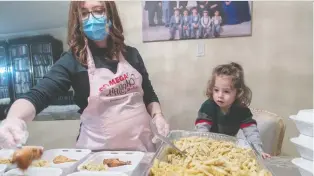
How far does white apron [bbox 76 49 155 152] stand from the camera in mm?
862

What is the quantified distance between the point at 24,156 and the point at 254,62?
834 mm

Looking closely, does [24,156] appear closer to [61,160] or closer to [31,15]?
[61,160]

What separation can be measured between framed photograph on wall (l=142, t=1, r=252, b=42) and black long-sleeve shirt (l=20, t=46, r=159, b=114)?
0.40 ft

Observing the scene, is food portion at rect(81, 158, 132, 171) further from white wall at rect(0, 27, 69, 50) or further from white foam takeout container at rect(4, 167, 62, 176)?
white wall at rect(0, 27, 69, 50)

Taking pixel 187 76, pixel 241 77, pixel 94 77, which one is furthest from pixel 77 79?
pixel 241 77

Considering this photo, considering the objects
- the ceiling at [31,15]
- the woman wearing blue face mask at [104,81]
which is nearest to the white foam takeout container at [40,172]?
the woman wearing blue face mask at [104,81]

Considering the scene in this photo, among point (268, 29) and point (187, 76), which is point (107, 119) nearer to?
point (187, 76)

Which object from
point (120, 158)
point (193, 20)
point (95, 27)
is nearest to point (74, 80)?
point (95, 27)

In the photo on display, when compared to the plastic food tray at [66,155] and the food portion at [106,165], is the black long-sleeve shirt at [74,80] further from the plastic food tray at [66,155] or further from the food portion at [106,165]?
the food portion at [106,165]

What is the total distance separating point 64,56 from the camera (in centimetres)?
86

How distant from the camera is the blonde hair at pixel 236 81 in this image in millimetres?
937

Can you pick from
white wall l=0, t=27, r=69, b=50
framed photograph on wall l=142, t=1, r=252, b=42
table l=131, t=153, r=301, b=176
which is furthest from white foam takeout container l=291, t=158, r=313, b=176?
white wall l=0, t=27, r=69, b=50

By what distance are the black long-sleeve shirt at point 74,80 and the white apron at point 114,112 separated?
1.0 inches

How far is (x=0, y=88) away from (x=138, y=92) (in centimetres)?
50
